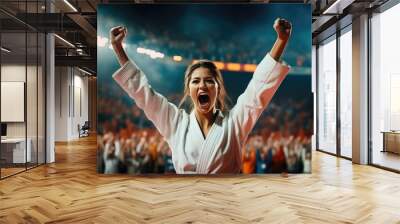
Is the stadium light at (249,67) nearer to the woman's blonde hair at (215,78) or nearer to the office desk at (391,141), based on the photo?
the woman's blonde hair at (215,78)

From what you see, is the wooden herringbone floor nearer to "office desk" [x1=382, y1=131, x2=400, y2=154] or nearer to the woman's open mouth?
"office desk" [x1=382, y1=131, x2=400, y2=154]

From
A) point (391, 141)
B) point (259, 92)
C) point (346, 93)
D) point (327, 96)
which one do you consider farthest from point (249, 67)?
point (327, 96)

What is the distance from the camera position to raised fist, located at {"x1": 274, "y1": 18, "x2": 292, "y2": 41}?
6.64 meters

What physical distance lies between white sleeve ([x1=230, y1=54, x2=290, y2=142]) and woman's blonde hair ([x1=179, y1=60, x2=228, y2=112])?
0.23 meters

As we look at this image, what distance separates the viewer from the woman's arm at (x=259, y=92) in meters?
6.59

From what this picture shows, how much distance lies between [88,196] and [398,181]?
4837 mm

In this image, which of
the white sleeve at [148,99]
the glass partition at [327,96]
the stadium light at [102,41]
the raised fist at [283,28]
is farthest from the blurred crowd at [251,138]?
the glass partition at [327,96]

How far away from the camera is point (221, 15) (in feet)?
22.0

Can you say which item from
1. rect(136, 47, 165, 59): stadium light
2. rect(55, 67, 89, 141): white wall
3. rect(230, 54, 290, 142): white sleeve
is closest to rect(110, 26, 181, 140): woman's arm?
rect(136, 47, 165, 59): stadium light

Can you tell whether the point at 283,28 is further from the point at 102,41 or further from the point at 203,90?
the point at 102,41

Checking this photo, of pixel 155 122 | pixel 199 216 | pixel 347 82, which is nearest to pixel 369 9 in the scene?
pixel 347 82

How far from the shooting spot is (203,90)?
658cm

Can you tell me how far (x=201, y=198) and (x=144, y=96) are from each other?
240cm

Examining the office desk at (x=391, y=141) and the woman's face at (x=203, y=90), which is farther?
the office desk at (x=391, y=141)
